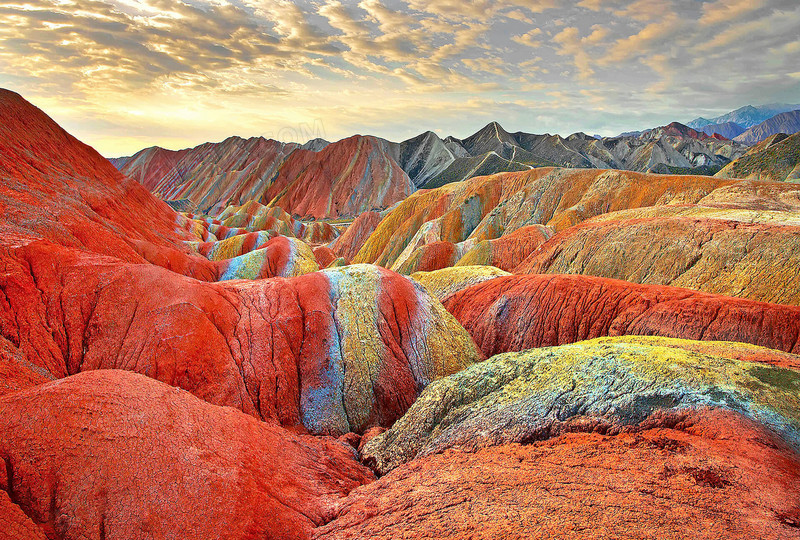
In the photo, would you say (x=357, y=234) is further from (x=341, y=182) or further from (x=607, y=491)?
(x=607, y=491)

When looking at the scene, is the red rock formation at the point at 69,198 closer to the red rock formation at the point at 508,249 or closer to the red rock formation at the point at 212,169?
the red rock formation at the point at 508,249

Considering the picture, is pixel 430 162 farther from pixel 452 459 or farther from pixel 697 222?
pixel 452 459

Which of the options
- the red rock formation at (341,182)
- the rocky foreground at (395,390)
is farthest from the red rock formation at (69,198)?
the red rock formation at (341,182)

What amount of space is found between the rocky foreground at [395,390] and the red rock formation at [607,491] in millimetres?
43

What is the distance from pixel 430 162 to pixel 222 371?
131 meters

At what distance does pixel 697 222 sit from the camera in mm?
23984

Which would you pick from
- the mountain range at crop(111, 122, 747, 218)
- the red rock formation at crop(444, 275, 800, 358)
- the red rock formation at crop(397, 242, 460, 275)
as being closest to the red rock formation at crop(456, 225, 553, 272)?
the red rock formation at crop(397, 242, 460, 275)

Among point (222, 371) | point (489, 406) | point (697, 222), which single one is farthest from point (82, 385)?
point (697, 222)

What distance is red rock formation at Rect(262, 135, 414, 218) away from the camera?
108438mm

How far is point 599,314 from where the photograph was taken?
58.5 ft

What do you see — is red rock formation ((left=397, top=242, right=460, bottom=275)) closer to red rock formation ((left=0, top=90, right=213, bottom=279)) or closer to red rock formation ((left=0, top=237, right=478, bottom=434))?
red rock formation ((left=0, top=90, right=213, bottom=279))

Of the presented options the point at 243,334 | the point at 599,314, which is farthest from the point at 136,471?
the point at 599,314

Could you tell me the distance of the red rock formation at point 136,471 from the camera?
228 inches

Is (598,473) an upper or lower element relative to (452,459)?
upper
